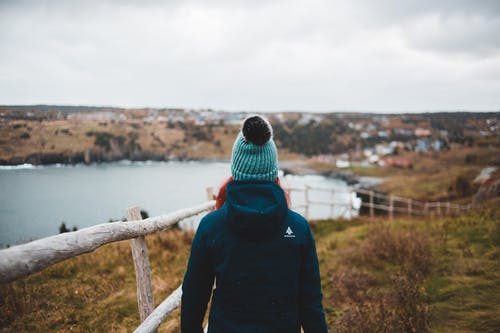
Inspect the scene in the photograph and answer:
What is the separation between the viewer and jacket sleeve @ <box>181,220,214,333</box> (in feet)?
5.08

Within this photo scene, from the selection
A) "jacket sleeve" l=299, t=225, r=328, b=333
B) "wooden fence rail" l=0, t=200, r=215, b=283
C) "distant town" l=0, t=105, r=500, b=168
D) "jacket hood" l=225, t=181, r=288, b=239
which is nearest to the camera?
"wooden fence rail" l=0, t=200, r=215, b=283

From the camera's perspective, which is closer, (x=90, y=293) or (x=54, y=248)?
(x=54, y=248)

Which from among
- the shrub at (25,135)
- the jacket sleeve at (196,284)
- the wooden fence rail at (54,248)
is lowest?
the jacket sleeve at (196,284)

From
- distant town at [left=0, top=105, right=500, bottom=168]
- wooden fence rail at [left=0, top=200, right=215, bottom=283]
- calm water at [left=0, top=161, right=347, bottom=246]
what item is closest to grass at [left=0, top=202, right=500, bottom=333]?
wooden fence rail at [left=0, top=200, right=215, bottom=283]

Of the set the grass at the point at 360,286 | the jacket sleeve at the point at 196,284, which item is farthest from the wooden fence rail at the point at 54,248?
the grass at the point at 360,286

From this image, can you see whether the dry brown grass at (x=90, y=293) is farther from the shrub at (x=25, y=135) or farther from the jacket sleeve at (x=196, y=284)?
the shrub at (x=25, y=135)

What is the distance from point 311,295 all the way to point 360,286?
152 inches

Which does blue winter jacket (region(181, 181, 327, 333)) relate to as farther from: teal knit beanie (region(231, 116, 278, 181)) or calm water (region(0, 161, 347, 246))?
calm water (region(0, 161, 347, 246))

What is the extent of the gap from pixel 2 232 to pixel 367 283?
317 inches

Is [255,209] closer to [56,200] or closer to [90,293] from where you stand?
[90,293]

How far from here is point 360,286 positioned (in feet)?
16.4

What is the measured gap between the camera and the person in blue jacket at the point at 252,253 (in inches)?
57.2

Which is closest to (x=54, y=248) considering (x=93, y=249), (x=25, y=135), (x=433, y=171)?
(x=93, y=249)

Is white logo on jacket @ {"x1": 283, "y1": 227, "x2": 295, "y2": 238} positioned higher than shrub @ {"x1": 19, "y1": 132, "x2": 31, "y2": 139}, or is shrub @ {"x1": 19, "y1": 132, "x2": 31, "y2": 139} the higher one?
shrub @ {"x1": 19, "y1": 132, "x2": 31, "y2": 139}
